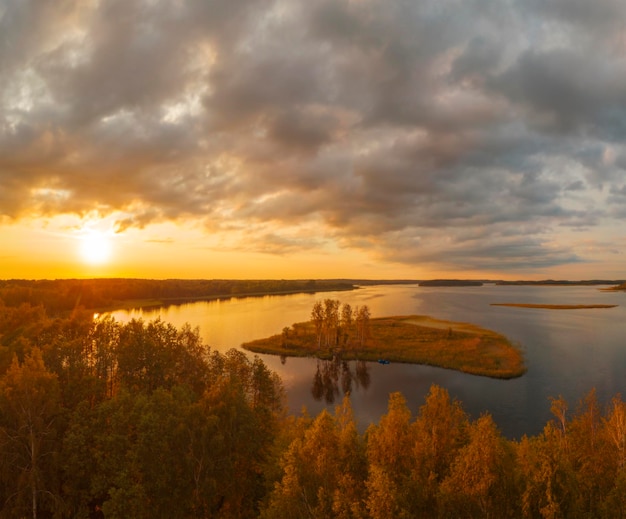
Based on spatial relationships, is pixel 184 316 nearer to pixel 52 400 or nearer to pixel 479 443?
pixel 52 400

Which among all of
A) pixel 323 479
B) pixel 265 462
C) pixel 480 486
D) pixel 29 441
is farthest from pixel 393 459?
pixel 29 441

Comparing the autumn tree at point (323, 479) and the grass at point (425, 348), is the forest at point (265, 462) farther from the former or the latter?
the grass at point (425, 348)

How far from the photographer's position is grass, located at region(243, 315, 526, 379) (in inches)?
2869

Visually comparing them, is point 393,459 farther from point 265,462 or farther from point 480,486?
point 265,462

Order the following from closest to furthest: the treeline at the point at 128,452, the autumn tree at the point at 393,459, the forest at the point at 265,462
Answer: the autumn tree at the point at 393,459 → the forest at the point at 265,462 → the treeline at the point at 128,452

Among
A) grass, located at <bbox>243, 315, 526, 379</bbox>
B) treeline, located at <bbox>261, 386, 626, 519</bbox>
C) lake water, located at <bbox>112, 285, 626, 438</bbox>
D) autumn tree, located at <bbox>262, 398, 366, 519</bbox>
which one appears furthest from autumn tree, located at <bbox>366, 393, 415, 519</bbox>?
grass, located at <bbox>243, 315, 526, 379</bbox>

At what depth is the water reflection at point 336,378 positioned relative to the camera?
6159 cm

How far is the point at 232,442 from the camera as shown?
2669 centimetres

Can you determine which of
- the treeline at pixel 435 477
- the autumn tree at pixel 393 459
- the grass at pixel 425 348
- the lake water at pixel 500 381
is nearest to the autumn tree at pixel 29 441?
the treeline at pixel 435 477

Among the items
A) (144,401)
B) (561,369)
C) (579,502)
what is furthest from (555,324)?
(144,401)

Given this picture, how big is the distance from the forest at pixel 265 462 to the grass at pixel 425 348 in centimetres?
4532

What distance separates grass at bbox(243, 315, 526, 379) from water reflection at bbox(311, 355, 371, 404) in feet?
12.8

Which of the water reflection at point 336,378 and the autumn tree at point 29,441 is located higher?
the autumn tree at point 29,441

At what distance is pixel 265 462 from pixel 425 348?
6284cm
